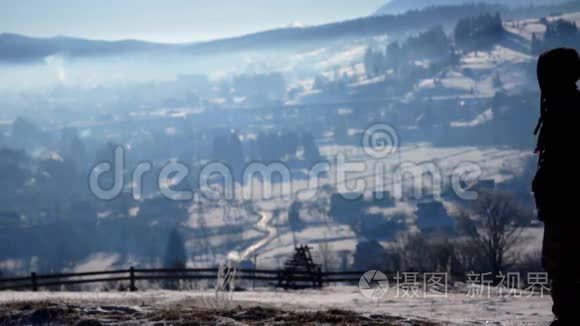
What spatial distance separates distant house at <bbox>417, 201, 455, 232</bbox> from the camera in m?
57.6

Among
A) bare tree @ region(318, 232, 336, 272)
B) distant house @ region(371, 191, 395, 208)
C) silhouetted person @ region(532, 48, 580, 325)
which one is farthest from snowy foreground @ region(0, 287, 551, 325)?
distant house @ region(371, 191, 395, 208)

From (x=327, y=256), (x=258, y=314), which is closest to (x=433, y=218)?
(x=327, y=256)

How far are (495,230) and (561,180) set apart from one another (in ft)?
104

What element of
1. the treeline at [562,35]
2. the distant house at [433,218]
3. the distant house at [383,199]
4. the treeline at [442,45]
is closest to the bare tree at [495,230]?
the distant house at [433,218]

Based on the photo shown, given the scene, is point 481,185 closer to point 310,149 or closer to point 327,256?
point 327,256

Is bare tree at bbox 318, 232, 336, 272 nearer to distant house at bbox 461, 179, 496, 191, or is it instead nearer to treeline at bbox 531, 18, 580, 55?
distant house at bbox 461, 179, 496, 191

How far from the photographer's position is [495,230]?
34562 millimetres

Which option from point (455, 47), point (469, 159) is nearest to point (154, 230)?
point (469, 159)

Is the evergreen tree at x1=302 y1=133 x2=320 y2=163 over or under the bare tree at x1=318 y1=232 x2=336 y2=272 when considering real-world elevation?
over

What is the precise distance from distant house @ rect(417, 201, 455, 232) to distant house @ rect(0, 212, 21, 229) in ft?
170

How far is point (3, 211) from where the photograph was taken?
93.1 m

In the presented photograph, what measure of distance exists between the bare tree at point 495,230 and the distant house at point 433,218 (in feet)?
44.5

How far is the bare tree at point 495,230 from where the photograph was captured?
33188 millimetres

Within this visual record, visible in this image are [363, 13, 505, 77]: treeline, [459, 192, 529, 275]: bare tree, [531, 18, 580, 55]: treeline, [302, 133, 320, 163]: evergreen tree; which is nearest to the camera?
[459, 192, 529, 275]: bare tree
